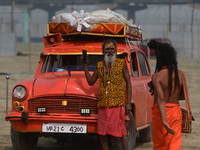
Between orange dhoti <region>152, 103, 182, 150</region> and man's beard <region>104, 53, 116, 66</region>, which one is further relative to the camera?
man's beard <region>104, 53, 116, 66</region>

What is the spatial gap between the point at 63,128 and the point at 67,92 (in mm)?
469

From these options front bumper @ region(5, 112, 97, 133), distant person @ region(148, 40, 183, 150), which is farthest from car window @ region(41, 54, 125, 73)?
distant person @ region(148, 40, 183, 150)

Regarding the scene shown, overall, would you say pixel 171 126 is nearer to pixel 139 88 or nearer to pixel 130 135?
pixel 130 135

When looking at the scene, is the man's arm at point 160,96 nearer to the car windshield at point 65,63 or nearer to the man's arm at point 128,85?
the man's arm at point 128,85

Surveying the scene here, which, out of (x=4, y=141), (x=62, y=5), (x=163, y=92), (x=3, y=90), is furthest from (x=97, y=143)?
(x=62, y=5)

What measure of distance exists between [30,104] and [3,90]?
36.2ft

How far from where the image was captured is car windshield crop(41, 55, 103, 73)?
818 cm

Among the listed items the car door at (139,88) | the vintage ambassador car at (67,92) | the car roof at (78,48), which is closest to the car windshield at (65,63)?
the vintage ambassador car at (67,92)

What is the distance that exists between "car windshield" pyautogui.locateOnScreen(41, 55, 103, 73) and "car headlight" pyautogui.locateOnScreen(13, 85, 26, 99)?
1.12 metres

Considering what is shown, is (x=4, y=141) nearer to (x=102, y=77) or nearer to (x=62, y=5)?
(x=102, y=77)

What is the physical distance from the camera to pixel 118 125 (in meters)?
6.59

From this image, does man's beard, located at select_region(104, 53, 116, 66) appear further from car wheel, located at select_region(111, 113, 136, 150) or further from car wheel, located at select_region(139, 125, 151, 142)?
car wheel, located at select_region(139, 125, 151, 142)

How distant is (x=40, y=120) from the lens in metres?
7.04

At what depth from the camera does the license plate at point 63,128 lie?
692cm
